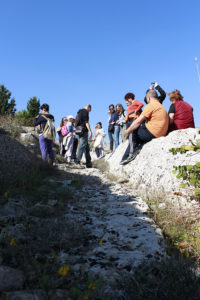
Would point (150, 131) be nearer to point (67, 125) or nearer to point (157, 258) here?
point (157, 258)

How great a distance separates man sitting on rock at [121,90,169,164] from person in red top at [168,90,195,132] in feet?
1.06

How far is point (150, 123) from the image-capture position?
19.5 ft

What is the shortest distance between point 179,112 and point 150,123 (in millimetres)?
785

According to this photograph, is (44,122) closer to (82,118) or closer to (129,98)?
(82,118)

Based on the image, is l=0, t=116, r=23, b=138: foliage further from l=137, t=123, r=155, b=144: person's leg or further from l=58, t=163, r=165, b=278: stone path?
l=58, t=163, r=165, b=278: stone path

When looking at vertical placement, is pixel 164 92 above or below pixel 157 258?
above

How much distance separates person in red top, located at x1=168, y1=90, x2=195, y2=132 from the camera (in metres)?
5.78

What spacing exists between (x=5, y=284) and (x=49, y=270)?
0.42 metres

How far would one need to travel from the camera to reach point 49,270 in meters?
1.98

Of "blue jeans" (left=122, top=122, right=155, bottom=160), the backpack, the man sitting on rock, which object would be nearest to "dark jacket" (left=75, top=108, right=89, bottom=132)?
the backpack

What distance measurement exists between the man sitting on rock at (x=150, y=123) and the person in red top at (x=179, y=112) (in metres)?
0.32

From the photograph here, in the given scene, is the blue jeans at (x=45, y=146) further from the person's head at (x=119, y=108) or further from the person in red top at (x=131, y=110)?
the person's head at (x=119, y=108)

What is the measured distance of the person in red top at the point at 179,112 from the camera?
5781 millimetres

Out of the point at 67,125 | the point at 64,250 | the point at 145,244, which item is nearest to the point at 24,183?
the point at 64,250
